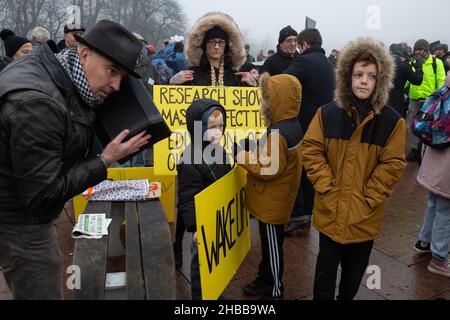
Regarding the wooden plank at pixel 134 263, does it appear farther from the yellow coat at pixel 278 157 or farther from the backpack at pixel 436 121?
the backpack at pixel 436 121

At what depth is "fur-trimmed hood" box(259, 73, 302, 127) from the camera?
314 centimetres

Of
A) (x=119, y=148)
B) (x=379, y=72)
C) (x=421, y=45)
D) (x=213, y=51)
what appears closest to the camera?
(x=119, y=148)

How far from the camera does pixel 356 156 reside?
275 cm

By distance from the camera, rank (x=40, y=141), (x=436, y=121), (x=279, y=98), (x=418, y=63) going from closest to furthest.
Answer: (x=40, y=141), (x=279, y=98), (x=436, y=121), (x=418, y=63)

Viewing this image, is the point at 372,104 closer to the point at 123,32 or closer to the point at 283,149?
the point at 283,149

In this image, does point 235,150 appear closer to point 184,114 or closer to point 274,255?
point 274,255

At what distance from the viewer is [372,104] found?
9.09 feet

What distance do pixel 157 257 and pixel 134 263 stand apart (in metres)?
0.13

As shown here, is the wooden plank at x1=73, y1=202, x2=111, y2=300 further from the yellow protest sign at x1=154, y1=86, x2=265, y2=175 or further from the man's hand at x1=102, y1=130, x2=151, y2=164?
the yellow protest sign at x1=154, y1=86, x2=265, y2=175

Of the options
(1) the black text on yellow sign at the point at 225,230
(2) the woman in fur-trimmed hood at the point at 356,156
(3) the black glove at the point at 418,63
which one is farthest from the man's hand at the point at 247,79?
(3) the black glove at the point at 418,63

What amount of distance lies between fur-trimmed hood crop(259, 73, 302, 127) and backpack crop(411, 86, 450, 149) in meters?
1.27

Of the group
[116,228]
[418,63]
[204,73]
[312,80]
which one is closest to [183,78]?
[204,73]
